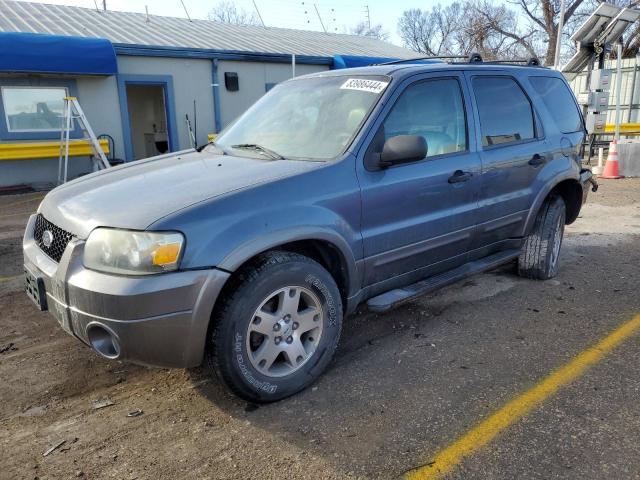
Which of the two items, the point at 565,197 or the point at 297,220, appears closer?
the point at 297,220

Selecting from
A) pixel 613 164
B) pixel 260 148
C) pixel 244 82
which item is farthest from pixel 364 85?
pixel 244 82

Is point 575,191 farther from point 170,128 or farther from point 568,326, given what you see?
point 170,128

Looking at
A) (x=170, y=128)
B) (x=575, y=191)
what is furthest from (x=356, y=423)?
(x=170, y=128)

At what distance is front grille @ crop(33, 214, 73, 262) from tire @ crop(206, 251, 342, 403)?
96 cm

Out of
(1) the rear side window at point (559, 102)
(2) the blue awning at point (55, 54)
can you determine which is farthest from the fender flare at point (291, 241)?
(2) the blue awning at point (55, 54)

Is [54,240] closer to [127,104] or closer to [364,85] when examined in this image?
[364,85]

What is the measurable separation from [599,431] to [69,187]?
341 centimetres

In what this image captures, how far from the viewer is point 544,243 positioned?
4711 mm

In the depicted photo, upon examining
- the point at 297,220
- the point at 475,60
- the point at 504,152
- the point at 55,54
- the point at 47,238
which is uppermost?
the point at 55,54

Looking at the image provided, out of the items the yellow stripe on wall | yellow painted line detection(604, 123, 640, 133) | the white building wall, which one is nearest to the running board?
the yellow stripe on wall

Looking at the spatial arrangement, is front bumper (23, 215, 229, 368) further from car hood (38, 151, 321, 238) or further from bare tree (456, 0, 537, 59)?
bare tree (456, 0, 537, 59)

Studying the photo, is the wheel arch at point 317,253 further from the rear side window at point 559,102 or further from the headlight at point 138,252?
the rear side window at point 559,102

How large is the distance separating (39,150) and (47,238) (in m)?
9.47

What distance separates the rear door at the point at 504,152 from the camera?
13.1ft
